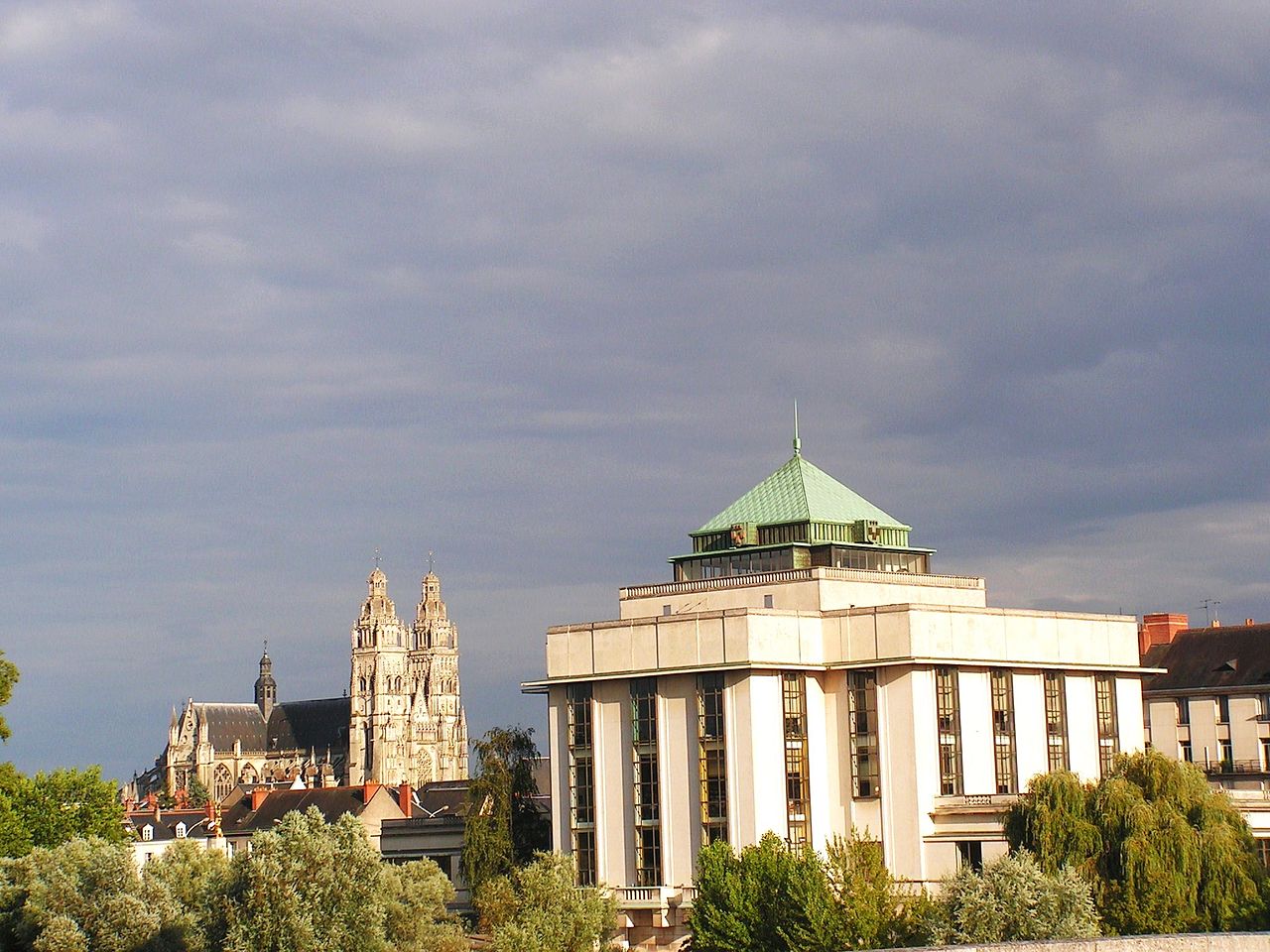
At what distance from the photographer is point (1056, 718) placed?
8519 cm

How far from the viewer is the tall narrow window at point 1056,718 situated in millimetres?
84688

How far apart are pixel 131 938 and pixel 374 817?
88.9 meters

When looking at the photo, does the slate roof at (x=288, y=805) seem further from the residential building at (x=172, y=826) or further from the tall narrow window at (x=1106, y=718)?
the tall narrow window at (x=1106, y=718)

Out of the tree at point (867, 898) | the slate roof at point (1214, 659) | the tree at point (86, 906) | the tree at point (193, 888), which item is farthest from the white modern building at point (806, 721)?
the slate roof at point (1214, 659)

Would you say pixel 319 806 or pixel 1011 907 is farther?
pixel 319 806

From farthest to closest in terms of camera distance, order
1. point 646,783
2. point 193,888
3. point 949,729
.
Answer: point 646,783 → point 949,729 → point 193,888

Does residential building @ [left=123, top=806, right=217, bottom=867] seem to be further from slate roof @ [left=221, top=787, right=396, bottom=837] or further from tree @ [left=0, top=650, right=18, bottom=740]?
tree @ [left=0, top=650, right=18, bottom=740]

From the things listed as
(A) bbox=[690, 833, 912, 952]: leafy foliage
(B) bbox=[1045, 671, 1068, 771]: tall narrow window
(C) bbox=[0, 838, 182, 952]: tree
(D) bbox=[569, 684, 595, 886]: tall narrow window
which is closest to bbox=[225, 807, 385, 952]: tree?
(C) bbox=[0, 838, 182, 952]: tree

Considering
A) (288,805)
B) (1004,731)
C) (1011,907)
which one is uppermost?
(1004,731)

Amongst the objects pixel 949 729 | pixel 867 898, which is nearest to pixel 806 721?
pixel 949 729

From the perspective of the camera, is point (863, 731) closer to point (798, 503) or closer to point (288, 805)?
point (798, 503)

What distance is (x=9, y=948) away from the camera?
7300 centimetres

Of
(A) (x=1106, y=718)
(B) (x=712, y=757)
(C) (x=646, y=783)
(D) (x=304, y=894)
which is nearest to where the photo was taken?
(D) (x=304, y=894)

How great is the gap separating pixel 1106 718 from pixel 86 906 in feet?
141
